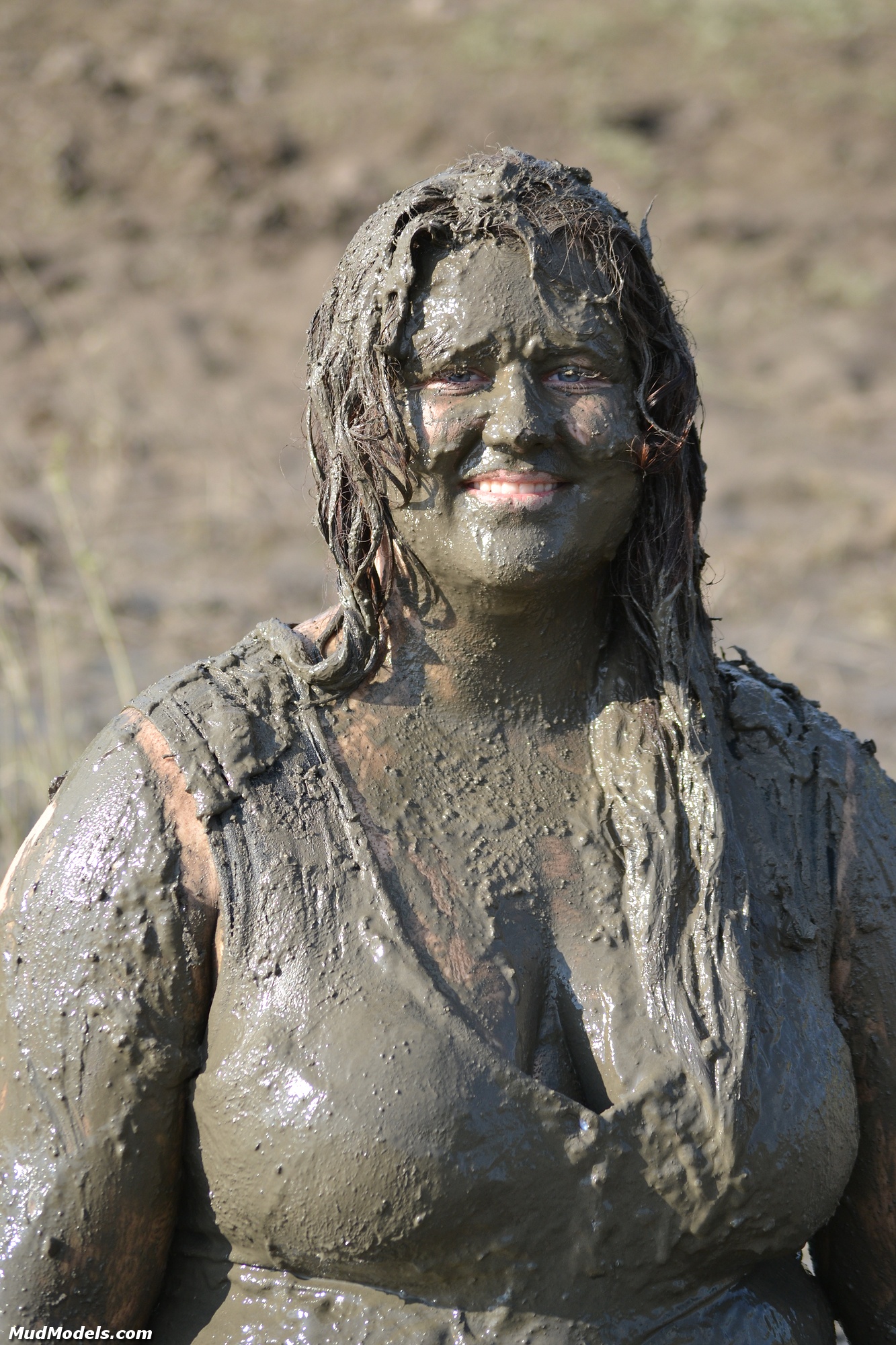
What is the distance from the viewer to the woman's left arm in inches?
85.7

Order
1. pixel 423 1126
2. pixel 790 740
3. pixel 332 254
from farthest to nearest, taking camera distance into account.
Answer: pixel 332 254 < pixel 790 740 < pixel 423 1126

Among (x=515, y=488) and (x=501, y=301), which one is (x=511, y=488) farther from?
(x=501, y=301)

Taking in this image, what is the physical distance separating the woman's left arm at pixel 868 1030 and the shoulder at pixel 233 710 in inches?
32.2

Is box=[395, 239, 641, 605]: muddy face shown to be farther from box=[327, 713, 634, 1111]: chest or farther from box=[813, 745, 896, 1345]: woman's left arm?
box=[813, 745, 896, 1345]: woman's left arm

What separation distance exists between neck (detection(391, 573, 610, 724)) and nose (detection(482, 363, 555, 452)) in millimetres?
229

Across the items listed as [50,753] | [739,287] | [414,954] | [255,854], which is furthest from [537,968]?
[739,287]

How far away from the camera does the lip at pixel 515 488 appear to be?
2.00m

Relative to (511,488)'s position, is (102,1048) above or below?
below

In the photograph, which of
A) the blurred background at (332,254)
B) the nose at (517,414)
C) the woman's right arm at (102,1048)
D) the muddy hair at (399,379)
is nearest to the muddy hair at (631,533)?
the muddy hair at (399,379)

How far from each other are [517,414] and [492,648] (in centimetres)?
36

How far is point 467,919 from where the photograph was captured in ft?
6.57

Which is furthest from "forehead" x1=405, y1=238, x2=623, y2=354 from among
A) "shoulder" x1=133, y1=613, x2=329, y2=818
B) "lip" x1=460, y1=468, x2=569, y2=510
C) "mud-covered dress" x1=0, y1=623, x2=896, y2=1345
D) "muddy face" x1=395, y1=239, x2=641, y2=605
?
"mud-covered dress" x1=0, y1=623, x2=896, y2=1345

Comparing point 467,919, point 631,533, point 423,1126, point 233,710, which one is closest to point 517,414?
point 631,533

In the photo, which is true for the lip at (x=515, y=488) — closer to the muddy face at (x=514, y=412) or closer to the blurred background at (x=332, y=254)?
the muddy face at (x=514, y=412)
